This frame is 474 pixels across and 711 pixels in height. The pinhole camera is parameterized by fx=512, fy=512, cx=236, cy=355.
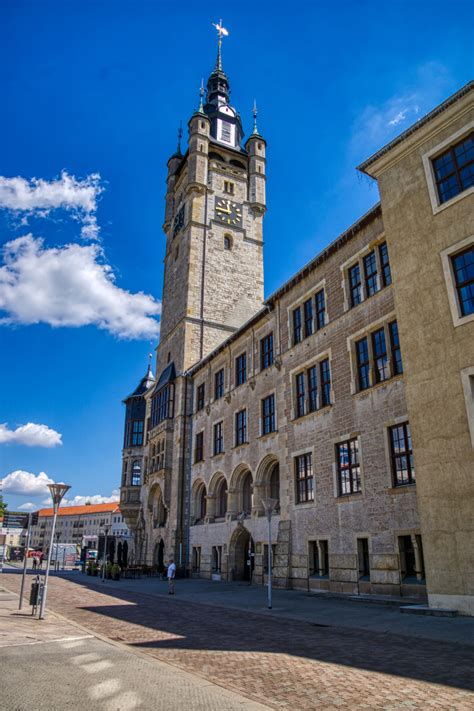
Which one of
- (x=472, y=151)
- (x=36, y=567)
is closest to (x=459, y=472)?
(x=472, y=151)

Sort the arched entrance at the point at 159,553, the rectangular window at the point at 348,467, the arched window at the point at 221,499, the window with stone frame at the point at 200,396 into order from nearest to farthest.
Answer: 1. the rectangular window at the point at 348,467
2. the arched window at the point at 221,499
3. the window with stone frame at the point at 200,396
4. the arched entrance at the point at 159,553

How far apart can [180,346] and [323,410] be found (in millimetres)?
20999

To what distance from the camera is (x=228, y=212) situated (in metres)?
46.2

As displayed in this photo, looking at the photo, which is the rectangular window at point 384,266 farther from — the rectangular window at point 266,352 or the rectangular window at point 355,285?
the rectangular window at point 266,352

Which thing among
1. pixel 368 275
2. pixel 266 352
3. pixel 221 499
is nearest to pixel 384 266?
pixel 368 275

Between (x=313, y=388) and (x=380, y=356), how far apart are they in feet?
15.6

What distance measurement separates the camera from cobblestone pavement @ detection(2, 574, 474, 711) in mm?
6059

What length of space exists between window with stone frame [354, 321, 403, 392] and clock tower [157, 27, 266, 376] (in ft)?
68.2

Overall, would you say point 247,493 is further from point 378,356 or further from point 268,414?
point 378,356

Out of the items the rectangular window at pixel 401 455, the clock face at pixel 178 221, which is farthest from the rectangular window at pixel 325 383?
the clock face at pixel 178 221

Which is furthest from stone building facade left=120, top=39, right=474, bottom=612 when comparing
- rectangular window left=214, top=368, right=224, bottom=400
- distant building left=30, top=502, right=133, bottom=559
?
distant building left=30, top=502, right=133, bottom=559

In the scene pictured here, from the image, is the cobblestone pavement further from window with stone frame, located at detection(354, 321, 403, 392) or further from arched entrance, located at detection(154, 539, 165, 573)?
arched entrance, located at detection(154, 539, 165, 573)

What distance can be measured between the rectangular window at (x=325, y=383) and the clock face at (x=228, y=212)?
87.2 feet

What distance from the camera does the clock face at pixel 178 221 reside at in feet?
154
